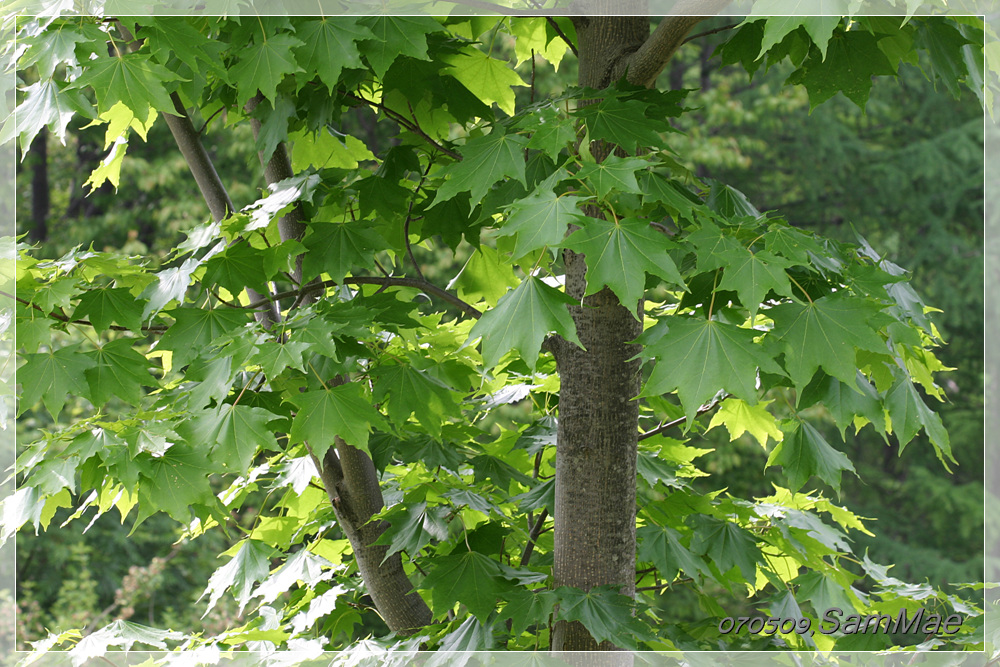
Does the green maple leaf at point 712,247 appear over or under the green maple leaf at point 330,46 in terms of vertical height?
under

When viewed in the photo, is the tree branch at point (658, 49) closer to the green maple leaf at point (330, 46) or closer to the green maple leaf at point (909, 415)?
the green maple leaf at point (330, 46)

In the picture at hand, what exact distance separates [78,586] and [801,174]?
652cm

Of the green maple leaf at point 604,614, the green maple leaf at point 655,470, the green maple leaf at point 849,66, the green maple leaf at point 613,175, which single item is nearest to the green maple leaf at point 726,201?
the green maple leaf at point 849,66

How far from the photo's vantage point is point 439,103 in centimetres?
151

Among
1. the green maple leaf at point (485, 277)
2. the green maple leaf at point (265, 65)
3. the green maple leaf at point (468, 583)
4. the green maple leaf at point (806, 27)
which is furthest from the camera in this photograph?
the green maple leaf at point (485, 277)

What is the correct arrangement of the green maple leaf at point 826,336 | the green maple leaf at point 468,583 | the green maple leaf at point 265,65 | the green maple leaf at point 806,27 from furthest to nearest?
the green maple leaf at point 468,583
the green maple leaf at point 265,65
the green maple leaf at point 826,336
the green maple leaf at point 806,27

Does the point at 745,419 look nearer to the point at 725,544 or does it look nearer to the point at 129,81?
the point at 725,544

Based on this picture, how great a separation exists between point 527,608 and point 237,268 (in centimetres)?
74

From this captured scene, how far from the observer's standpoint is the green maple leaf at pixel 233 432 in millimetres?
1147

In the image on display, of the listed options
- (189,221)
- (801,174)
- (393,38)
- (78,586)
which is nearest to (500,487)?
(393,38)

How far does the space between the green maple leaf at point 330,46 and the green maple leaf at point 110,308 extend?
18.4 inches

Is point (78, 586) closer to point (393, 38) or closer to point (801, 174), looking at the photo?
point (393, 38)

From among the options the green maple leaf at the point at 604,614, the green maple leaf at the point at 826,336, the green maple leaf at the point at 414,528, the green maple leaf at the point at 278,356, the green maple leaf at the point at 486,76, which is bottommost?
the green maple leaf at the point at 604,614

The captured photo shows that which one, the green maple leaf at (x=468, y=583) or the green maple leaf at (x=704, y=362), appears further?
the green maple leaf at (x=468, y=583)
